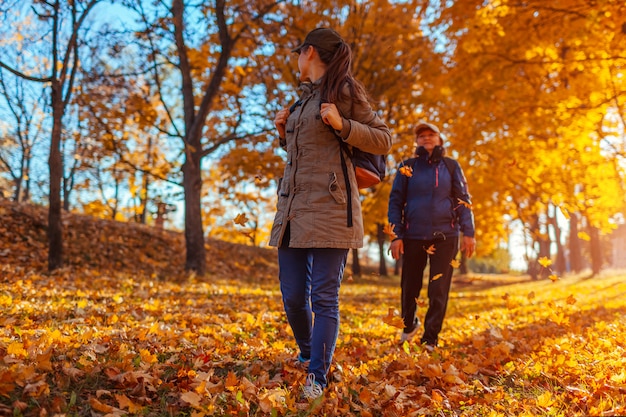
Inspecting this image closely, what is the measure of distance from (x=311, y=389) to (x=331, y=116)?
156 centimetres

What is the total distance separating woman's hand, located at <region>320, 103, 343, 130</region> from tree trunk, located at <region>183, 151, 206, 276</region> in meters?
7.90

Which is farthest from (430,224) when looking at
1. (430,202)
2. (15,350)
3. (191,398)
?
(15,350)

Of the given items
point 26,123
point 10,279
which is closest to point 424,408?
point 10,279

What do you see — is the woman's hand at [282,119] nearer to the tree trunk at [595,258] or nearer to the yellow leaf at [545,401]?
the yellow leaf at [545,401]

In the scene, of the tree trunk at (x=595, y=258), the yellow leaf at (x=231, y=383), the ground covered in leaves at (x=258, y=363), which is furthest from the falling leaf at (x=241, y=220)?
the tree trunk at (x=595, y=258)

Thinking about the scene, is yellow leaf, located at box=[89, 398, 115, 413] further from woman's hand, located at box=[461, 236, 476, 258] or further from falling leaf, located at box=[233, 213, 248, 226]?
woman's hand, located at box=[461, 236, 476, 258]

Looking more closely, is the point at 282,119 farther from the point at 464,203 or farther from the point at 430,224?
the point at 464,203

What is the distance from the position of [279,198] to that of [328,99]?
699mm

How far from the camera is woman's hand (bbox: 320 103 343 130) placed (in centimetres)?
268

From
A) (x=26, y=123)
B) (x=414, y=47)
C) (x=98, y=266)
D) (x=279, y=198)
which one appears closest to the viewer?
(x=279, y=198)

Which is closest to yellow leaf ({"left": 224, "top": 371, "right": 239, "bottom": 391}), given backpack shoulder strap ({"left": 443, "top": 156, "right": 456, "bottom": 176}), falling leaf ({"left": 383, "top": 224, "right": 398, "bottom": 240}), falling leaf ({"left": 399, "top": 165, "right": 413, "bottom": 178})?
falling leaf ({"left": 383, "top": 224, "right": 398, "bottom": 240})

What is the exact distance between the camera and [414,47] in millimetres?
12531

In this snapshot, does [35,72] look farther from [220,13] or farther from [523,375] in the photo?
[523,375]

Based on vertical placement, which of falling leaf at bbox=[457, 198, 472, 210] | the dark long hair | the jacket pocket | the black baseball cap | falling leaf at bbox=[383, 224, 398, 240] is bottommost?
falling leaf at bbox=[383, 224, 398, 240]
